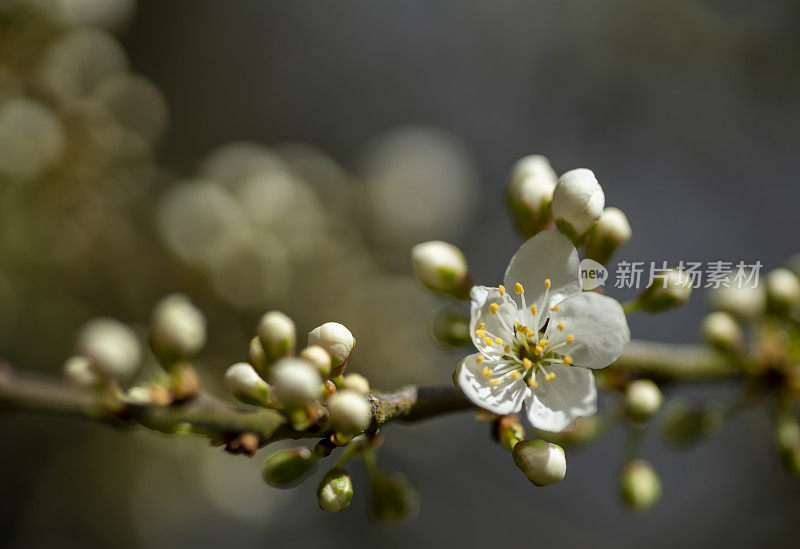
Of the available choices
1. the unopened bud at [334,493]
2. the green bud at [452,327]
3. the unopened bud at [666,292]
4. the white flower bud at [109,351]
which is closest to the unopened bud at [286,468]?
the unopened bud at [334,493]

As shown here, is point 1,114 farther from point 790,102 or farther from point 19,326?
point 790,102

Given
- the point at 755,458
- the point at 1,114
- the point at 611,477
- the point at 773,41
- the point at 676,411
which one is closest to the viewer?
the point at 676,411

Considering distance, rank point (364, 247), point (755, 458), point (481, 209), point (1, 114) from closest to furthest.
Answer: point (1, 114), point (364, 247), point (755, 458), point (481, 209)

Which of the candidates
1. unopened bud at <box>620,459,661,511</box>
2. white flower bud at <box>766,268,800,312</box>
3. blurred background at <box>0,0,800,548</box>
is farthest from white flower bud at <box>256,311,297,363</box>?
white flower bud at <box>766,268,800,312</box>

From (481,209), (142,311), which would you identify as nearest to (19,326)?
(142,311)

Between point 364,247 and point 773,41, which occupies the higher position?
point 773,41

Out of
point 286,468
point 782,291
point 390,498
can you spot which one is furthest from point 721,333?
point 286,468

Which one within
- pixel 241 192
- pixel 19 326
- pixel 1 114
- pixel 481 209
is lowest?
pixel 19 326

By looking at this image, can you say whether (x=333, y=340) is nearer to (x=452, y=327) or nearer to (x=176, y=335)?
(x=176, y=335)
